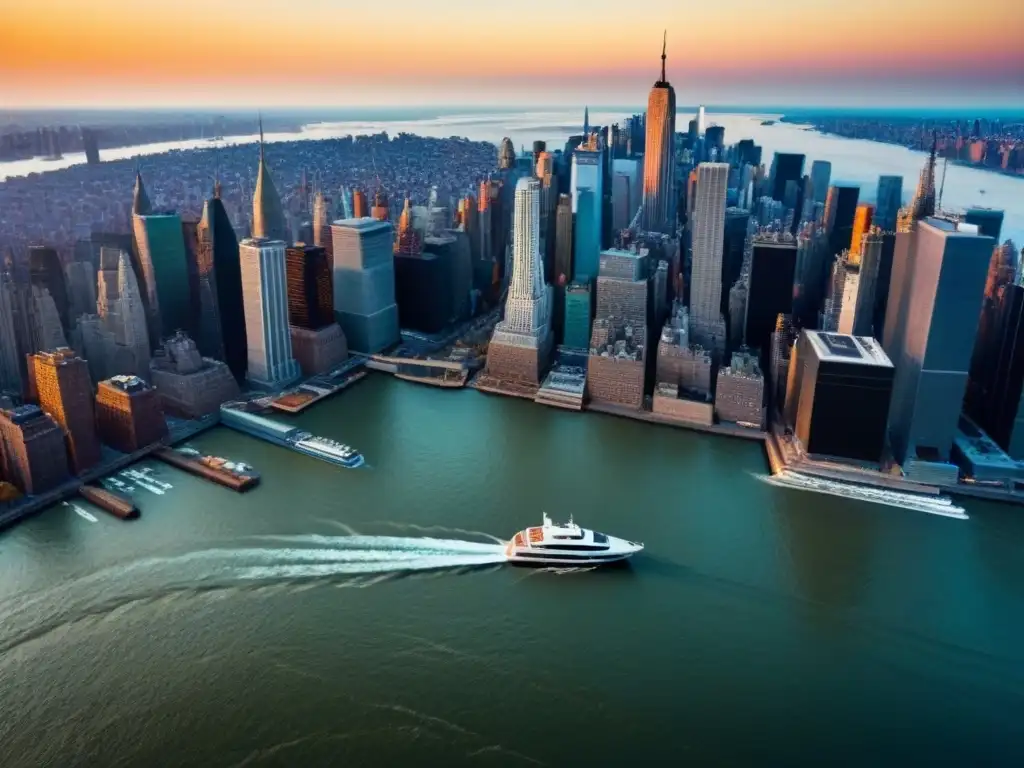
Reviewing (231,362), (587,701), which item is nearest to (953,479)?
(587,701)

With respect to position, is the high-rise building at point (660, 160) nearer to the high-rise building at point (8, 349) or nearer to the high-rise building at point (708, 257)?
the high-rise building at point (708, 257)

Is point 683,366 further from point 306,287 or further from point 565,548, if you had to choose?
point 306,287

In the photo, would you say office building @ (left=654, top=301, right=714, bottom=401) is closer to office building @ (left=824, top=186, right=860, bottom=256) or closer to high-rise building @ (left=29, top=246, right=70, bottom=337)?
office building @ (left=824, top=186, right=860, bottom=256)

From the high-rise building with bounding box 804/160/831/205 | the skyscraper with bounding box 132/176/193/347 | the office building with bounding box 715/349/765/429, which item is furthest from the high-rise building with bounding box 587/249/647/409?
the high-rise building with bounding box 804/160/831/205

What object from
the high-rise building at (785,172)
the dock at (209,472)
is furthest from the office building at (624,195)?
the dock at (209,472)

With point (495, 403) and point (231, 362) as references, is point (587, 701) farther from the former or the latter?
point (231, 362)

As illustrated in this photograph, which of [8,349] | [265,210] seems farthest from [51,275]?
[265,210]

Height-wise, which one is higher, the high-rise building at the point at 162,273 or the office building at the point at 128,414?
the high-rise building at the point at 162,273
